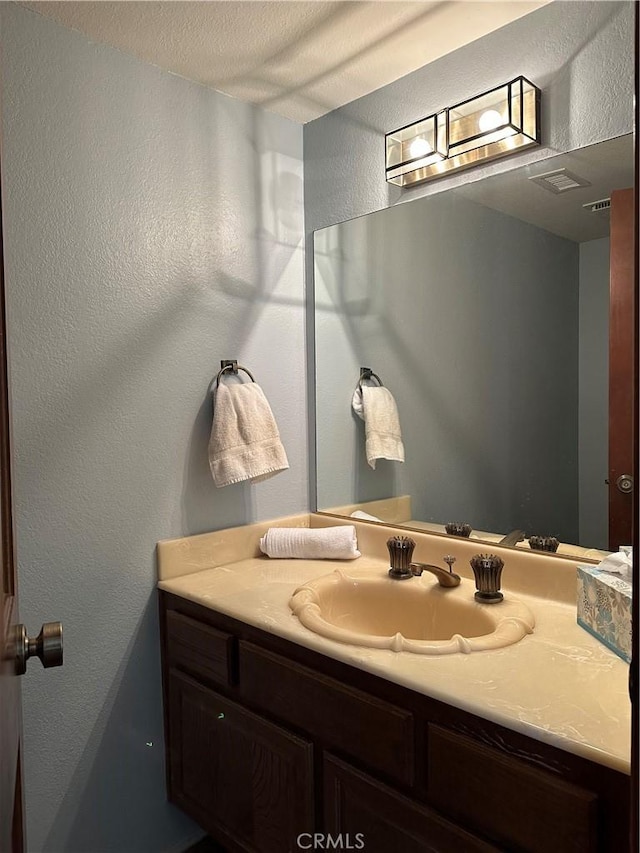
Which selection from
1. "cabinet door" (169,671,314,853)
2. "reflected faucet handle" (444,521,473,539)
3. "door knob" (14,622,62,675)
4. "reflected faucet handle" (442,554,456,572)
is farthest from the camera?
"reflected faucet handle" (444,521,473,539)

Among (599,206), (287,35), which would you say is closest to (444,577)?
(599,206)

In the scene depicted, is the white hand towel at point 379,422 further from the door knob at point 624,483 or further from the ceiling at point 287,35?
the ceiling at point 287,35

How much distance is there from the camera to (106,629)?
167 cm

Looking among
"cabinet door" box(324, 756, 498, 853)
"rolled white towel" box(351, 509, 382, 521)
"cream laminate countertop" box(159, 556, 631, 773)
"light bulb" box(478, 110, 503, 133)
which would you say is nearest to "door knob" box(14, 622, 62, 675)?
"cream laminate countertop" box(159, 556, 631, 773)

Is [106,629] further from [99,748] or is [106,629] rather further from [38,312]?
[38,312]

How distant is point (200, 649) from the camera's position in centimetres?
162

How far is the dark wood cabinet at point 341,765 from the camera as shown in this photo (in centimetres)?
95

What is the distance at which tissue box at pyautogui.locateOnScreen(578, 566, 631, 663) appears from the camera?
118 cm

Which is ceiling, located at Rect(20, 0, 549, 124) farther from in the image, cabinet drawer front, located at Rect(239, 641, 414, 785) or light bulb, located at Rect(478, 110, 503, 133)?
cabinet drawer front, located at Rect(239, 641, 414, 785)

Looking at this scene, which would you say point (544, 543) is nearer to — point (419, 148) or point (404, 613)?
point (404, 613)

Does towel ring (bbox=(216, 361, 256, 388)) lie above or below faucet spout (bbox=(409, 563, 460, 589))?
above

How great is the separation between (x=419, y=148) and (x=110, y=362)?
1069mm

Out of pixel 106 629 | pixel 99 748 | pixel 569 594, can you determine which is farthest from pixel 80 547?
pixel 569 594

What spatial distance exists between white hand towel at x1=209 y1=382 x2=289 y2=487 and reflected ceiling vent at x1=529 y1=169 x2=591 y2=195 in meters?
0.98
